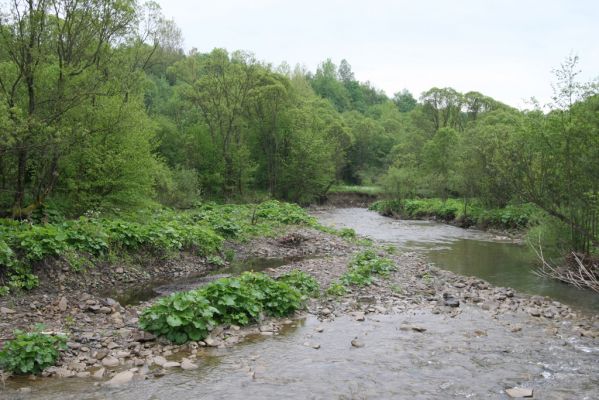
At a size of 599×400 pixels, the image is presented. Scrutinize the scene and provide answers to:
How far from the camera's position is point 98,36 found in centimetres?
2061

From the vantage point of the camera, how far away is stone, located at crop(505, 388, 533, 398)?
25.6ft

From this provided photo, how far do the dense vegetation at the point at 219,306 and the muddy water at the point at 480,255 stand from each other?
8144mm

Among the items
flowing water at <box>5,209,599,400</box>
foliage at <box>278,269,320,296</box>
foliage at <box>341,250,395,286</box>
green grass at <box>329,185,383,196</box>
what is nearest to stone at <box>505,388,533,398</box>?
flowing water at <box>5,209,599,400</box>

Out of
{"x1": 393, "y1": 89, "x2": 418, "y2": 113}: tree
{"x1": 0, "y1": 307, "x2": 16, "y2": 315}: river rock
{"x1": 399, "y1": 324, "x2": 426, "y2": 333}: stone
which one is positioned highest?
{"x1": 393, "y1": 89, "x2": 418, "y2": 113}: tree

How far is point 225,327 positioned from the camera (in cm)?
1089

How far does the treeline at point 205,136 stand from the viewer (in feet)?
56.5

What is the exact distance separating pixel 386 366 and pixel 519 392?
230cm

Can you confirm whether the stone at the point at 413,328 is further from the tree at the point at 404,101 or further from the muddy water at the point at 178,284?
the tree at the point at 404,101

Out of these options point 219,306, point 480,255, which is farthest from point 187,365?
point 480,255

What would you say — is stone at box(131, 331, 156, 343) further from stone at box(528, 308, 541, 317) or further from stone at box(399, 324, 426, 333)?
stone at box(528, 308, 541, 317)

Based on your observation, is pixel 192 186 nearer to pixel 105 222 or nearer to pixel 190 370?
pixel 105 222

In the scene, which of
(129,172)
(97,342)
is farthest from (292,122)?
(97,342)

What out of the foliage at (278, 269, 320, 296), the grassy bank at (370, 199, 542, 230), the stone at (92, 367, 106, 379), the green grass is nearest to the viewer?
the stone at (92, 367, 106, 379)

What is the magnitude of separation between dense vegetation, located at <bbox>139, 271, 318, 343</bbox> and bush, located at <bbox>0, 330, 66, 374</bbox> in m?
2.06
